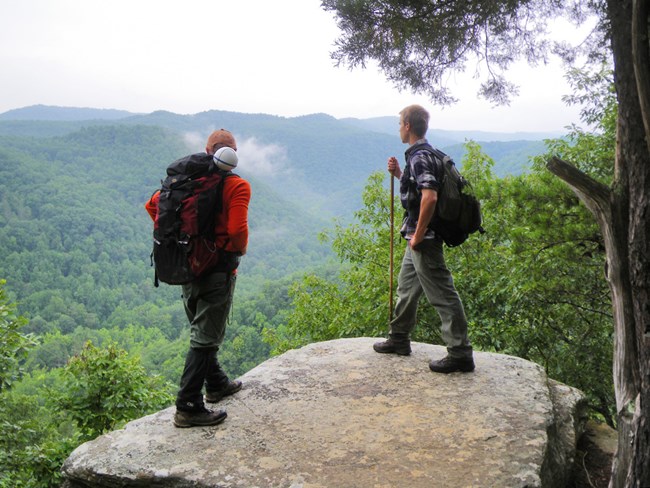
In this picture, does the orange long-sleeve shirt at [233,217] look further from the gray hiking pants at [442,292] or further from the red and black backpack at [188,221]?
the gray hiking pants at [442,292]

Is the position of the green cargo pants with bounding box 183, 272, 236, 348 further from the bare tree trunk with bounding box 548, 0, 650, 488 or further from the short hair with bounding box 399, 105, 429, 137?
the bare tree trunk with bounding box 548, 0, 650, 488

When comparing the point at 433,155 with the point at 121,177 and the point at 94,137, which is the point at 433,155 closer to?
the point at 121,177

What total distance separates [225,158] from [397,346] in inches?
89.7

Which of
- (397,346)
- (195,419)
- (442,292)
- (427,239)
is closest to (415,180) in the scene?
(427,239)

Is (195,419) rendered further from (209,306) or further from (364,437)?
(364,437)

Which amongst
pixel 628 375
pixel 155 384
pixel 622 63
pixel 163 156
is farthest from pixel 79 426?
pixel 163 156

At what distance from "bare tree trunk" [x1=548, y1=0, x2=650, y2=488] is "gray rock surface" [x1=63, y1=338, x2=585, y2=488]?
0.56 m

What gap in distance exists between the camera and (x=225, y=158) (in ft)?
10.5

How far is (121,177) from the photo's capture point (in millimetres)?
128000

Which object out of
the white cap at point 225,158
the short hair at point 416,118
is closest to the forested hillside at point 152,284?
the short hair at point 416,118

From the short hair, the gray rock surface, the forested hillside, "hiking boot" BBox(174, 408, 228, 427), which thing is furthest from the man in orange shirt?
the short hair

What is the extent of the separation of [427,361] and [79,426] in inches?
300

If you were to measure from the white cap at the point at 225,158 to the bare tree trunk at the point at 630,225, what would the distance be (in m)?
1.82

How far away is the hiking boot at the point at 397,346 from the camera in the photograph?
4520 millimetres
